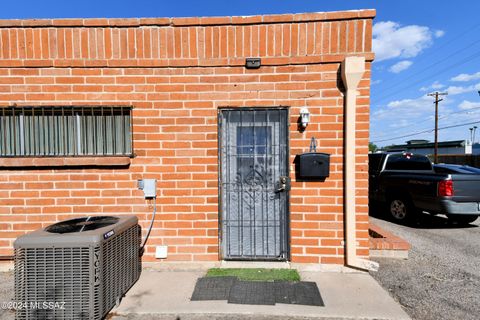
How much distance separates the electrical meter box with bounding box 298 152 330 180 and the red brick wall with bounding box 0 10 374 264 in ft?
0.60

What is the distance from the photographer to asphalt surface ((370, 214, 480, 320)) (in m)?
3.04

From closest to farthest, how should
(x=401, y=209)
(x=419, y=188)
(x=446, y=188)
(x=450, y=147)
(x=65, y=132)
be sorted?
1. (x=65, y=132)
2. (x=446, y=188)
3. (x=419, y=188)
4. (x=401, y=209)
5. (x=450, y=147)

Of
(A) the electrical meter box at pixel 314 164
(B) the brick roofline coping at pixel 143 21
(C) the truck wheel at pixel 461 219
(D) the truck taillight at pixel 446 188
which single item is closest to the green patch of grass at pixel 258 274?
(A) the electrical meter box at pixel 314 164

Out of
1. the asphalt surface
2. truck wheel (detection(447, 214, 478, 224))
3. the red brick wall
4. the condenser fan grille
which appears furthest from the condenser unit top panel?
truck wheel (detection(447, 214, 478, 224))

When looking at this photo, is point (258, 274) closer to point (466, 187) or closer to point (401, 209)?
point (401, 209)

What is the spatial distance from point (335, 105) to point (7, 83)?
4582 millimetres

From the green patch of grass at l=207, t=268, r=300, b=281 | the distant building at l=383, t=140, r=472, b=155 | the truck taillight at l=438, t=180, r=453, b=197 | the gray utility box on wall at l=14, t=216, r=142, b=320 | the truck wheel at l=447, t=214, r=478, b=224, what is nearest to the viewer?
the gray utility box on wall at l=14, t=216, r=142, b=320

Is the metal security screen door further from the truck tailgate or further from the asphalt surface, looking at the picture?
the truck tailgate

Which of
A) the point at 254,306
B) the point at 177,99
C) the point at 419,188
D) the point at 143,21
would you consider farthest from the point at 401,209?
the point at 143,21

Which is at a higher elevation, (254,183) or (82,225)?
(254,183)

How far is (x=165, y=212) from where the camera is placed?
4.01 metres

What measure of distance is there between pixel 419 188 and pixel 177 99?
19.1 ft

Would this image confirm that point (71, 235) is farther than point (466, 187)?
No

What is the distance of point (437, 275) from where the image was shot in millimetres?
3867
